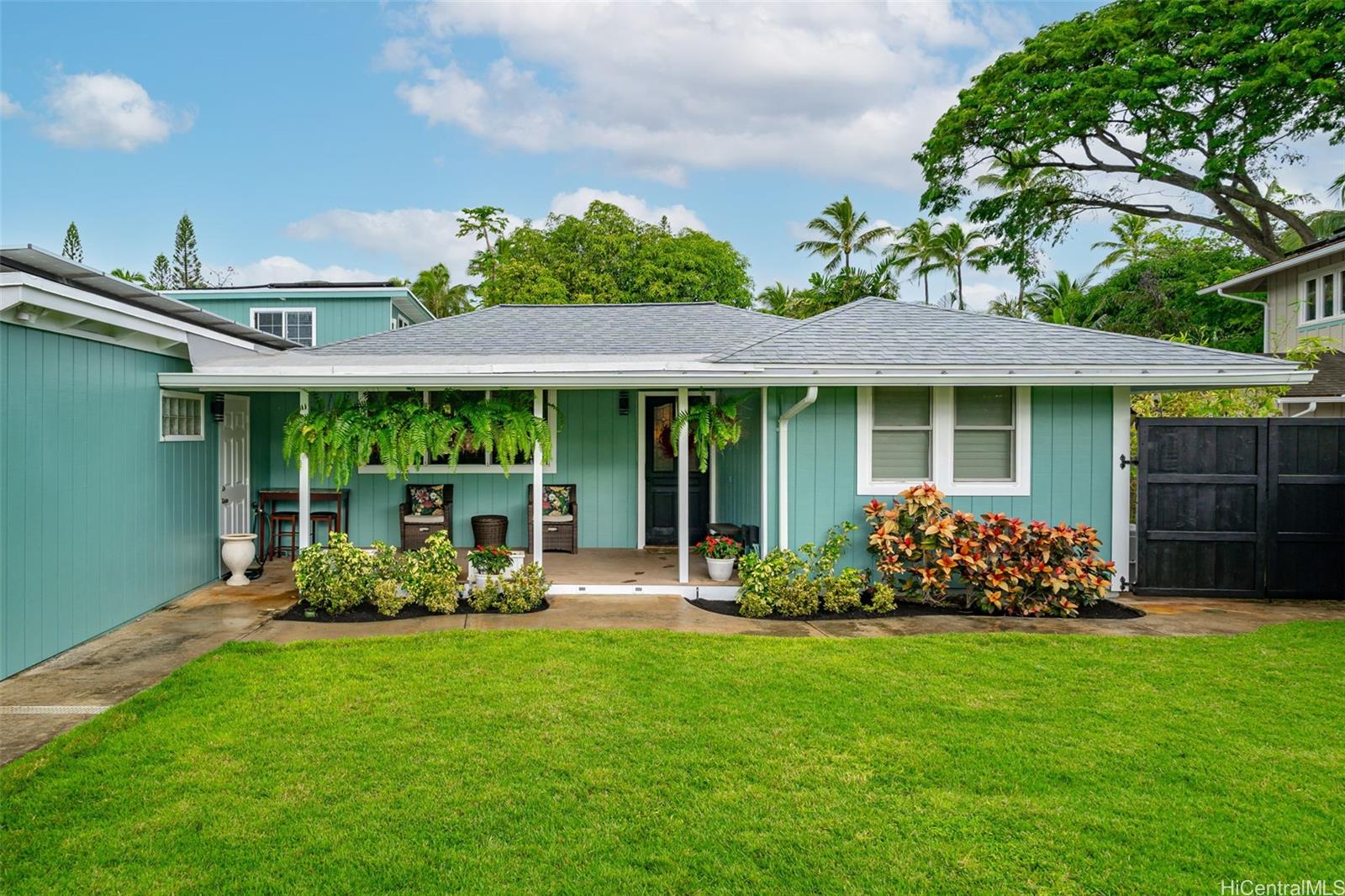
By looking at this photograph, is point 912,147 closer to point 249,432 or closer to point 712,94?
point 712,94

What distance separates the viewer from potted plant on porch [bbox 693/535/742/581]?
6898mm

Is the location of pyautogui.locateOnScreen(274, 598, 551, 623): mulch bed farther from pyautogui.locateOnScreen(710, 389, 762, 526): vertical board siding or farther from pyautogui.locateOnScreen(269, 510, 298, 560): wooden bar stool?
pyautogui.locateOnScreen(269, 510, 298, 560): wooden bar stool

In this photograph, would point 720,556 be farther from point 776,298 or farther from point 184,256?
point 184,256

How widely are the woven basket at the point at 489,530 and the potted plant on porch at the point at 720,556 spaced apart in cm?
299

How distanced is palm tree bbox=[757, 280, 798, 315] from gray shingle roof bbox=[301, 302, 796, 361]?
17.9 m

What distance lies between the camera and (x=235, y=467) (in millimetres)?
8195

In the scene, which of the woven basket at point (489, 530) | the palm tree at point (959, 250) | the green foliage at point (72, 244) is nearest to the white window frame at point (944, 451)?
the woven basket at point (489, 530)

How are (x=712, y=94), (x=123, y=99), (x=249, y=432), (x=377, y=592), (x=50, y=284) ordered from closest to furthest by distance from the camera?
(x=50, y=284), (x=377, y=592), (x=249, y=432), (x=123, y=99), (x=712, y=94)

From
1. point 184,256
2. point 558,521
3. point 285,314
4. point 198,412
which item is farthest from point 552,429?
point 184,256

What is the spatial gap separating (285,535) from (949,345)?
26.6ft

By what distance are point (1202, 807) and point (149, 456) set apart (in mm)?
7518

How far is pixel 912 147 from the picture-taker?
69.4 ft

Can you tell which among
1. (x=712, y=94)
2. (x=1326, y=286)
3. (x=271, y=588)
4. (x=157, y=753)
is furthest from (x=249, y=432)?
(x=1326, y=286)

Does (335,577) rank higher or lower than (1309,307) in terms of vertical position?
lower
